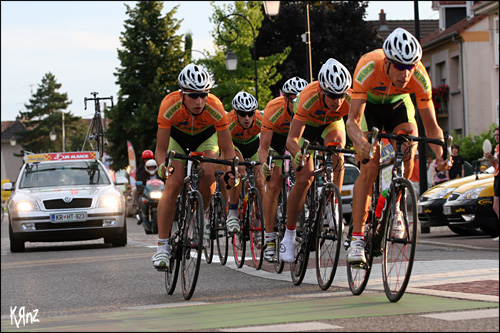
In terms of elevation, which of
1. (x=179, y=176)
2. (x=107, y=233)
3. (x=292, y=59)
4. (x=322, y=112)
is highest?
(x=292, y=59)

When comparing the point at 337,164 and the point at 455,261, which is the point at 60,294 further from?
the point at 455,261

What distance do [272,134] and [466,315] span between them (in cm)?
498

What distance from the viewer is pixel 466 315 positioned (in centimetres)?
609

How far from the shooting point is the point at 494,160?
14.8m

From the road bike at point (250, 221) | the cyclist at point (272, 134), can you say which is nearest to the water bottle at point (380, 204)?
the cyclist at point (272, 134)

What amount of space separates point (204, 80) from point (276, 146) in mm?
2562

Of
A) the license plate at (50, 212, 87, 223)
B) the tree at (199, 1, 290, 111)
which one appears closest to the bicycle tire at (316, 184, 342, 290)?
the license plate at (50, 212, 87, 223)

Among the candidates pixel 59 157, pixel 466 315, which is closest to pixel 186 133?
pixel 466 315

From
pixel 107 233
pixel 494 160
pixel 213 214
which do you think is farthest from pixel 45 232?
pixel 494 160

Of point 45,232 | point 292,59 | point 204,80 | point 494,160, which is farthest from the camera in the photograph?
point 292,59

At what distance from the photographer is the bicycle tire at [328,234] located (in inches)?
326

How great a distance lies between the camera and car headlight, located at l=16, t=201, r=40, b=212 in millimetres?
16500

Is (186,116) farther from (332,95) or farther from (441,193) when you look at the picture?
(441,193)

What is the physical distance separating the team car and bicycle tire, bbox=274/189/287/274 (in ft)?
22.6
